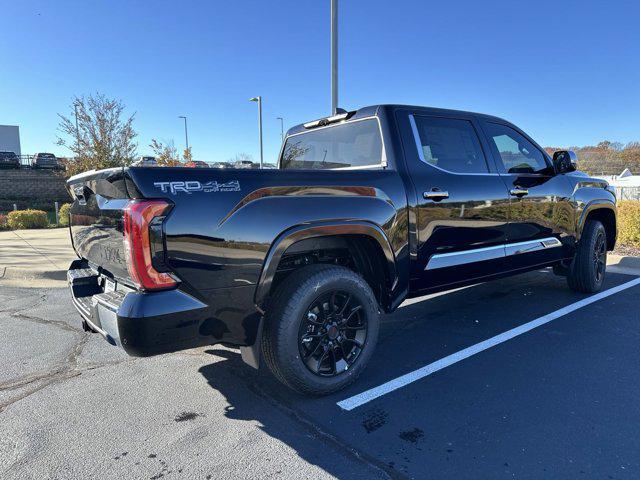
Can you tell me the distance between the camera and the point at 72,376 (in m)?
3.38

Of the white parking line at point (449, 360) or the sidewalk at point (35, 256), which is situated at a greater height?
the sidewalk at point (35, 256)

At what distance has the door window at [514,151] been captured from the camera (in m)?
4.21

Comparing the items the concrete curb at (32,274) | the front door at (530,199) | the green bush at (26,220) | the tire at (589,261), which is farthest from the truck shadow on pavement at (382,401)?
the green bush at (26,220)

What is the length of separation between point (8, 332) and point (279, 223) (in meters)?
3.56

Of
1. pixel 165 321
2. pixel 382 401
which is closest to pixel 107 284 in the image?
pixel 165 321

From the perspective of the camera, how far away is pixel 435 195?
3373 mm

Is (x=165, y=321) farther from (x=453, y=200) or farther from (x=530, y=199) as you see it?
(x=530, y=199)

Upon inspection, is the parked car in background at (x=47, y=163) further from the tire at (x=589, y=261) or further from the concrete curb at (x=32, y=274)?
the tire at (x=589, y=261)

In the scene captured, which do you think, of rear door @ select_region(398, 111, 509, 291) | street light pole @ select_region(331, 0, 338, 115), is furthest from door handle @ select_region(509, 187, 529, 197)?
street light pole @ select_region(331, 0, 338, 115)

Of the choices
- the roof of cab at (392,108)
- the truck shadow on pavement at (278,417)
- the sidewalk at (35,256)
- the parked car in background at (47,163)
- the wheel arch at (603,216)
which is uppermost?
the parked car in background at (47,163)

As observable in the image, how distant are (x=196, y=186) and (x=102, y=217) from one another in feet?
2.41

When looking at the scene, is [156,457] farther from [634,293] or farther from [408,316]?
[634,293]

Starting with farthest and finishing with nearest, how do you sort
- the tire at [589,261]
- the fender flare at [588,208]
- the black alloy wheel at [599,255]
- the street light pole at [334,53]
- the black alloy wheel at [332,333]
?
the street light pole at [334,53] → the black alloy wheel at [599,255] → the tire at [589,261] → the fender flare at [588,208] → the black alloy wheel at [332,333]

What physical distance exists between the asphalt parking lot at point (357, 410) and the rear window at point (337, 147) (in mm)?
1653
